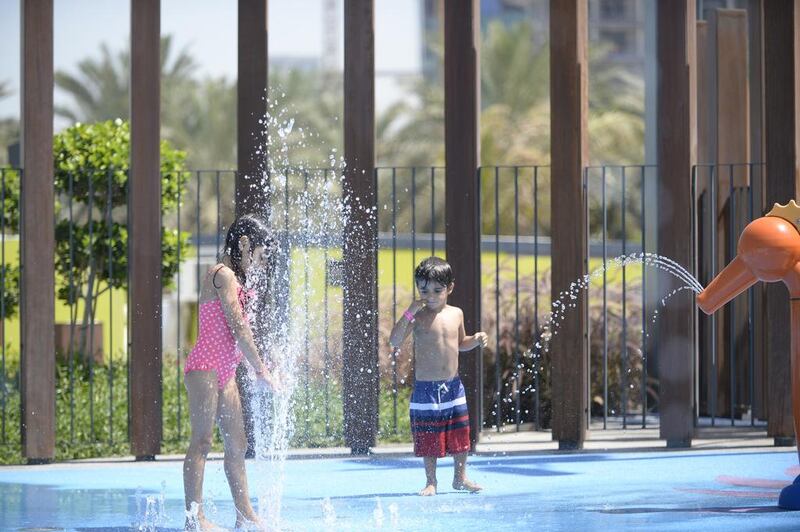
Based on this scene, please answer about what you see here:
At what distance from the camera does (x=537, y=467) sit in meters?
8.00

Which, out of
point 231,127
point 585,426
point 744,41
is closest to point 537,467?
point 585,426

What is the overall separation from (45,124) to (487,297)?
4.67 metres

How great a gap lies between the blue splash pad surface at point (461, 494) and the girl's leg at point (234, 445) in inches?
12.0

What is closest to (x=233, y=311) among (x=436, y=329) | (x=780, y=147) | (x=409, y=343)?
(x=436, y=329)

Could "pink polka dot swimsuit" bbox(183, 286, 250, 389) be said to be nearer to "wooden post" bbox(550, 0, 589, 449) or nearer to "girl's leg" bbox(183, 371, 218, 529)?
"girl's leg" bbox(183, 371, 218, 529)

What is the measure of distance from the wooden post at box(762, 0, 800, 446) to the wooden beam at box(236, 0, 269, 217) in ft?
11.3

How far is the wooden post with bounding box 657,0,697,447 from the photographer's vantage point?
28.0ft

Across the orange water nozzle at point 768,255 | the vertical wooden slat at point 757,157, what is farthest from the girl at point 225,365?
the vertical wooden slat at point 757,157

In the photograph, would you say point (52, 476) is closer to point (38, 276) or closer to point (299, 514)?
point (38, 276)

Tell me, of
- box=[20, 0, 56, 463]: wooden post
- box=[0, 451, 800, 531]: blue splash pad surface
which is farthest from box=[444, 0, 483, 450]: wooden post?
box=[20, 0, 56, 463]: wooden post

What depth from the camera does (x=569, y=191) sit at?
8523mm

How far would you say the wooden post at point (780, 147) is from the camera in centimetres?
856

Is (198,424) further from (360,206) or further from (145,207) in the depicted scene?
(360,206)

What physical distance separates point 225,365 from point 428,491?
169 cm
